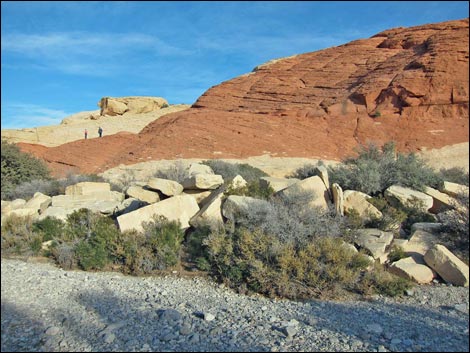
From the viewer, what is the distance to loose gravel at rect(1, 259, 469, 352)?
2351 millimetres

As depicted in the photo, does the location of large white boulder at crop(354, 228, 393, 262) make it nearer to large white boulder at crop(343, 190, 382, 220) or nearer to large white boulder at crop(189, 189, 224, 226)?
large white boulder at crop(343, 190, 382, 220)

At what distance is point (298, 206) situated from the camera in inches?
264

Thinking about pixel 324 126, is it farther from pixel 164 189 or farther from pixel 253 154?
pixel 164 189

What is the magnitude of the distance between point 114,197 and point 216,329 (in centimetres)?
560

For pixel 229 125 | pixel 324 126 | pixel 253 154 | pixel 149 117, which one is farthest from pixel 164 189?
pixel 149 117

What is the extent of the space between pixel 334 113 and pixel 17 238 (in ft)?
98.3

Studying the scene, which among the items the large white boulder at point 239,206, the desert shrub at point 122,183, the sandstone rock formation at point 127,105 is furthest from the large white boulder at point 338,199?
the sandstone rock formation at point 127,105

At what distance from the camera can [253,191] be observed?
311 inches

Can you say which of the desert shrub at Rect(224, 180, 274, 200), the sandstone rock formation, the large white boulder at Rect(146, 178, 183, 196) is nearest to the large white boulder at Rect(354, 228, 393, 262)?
the desert shrub at Rect(224, 180, 274, 200)

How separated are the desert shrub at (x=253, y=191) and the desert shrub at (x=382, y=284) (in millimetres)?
2645

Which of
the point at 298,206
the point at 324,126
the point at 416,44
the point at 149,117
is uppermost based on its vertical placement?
the point at 416,44

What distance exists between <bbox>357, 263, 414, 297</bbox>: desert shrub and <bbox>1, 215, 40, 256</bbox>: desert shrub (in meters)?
3.99

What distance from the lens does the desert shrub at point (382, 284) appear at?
4984mm

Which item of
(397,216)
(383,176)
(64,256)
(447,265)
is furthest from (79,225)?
(383,176)
